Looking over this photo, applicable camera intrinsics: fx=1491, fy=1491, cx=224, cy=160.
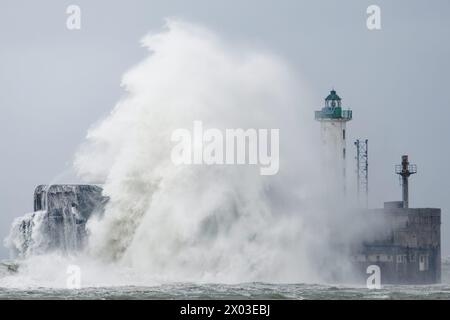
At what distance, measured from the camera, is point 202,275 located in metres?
43.4

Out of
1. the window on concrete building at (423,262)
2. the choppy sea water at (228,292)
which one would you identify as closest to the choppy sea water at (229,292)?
the choppy sea water at (228,292)

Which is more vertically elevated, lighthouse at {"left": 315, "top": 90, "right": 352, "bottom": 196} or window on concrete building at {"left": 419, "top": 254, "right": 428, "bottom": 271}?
lighthouse at {"left": 315, "top": 90, "right": 352, "bottom": 196}

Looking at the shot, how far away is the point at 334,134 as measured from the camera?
174 ft

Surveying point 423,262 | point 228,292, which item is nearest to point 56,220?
point 228,292

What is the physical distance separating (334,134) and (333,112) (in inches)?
31.1

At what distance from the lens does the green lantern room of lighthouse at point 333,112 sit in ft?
175

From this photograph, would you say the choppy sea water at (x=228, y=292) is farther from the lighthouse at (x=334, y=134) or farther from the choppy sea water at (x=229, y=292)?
the lighthouse at (x=334, y=134)

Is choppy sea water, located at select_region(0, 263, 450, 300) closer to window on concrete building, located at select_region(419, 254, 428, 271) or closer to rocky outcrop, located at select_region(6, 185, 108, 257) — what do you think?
rocky outcrop, located at select_region(6, 185, 108, 257)

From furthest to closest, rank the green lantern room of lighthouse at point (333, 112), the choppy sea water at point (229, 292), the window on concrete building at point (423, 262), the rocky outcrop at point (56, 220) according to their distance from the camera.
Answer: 1. the green lantern room of lighthouse at point (333, 112)
2. the window on concrete building at point (423, 262)
3. the rocky outcrop at point (56, 220)
4. the choppy sea water at point (229, 292)

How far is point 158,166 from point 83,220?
2853mm

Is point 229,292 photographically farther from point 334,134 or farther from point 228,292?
point 334,134

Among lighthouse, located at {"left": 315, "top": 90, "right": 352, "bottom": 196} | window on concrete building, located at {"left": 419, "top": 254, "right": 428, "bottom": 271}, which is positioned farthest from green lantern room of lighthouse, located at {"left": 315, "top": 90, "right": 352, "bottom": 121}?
window on concrete building, located at {"left": 419, "top": 254, "right": 428, "bottom": 271}

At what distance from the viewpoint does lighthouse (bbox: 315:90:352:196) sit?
5266 centimetres
